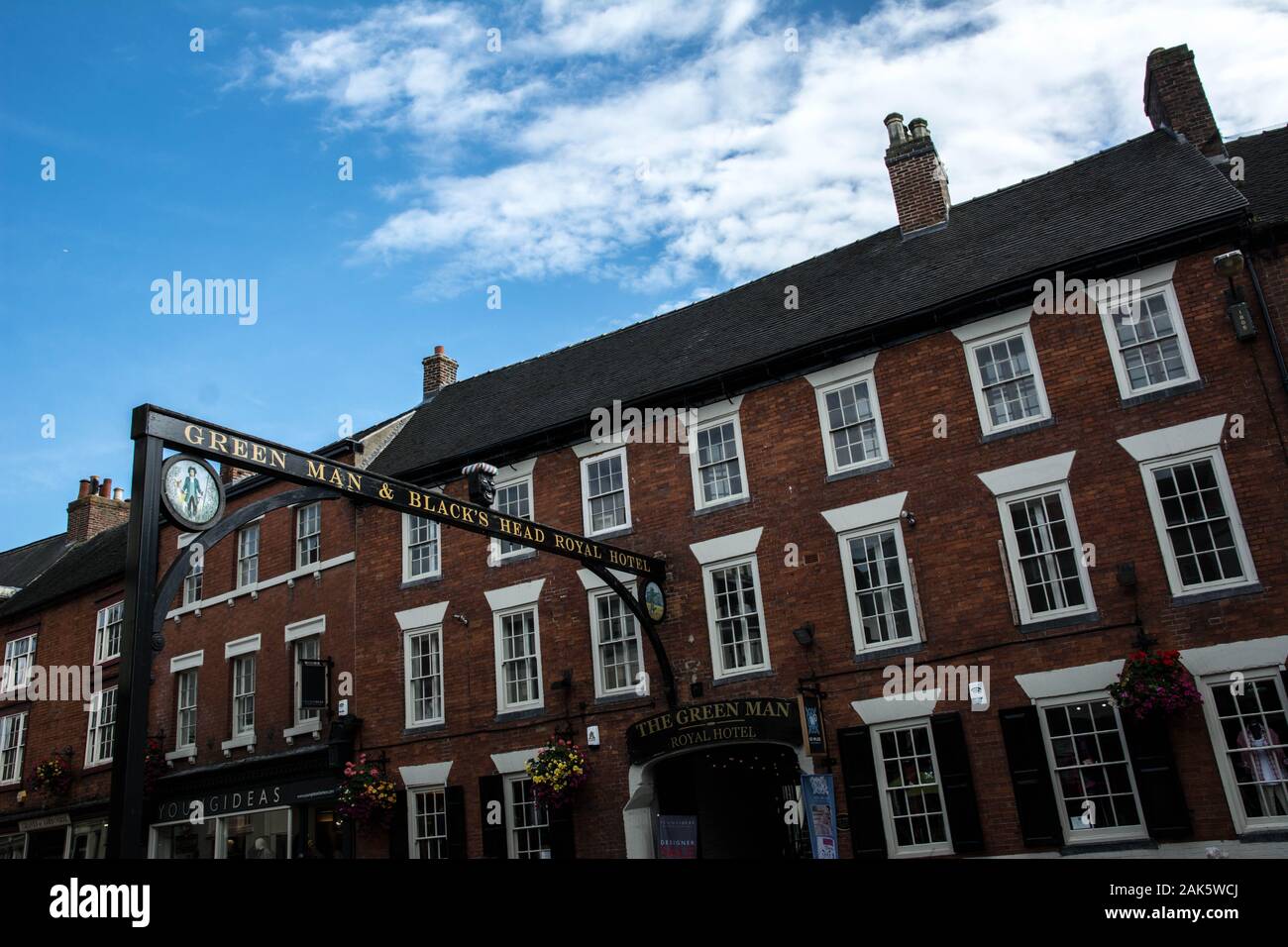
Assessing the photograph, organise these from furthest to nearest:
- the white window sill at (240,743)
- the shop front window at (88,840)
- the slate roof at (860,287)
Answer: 1. the shop front window at (88,840)
2. the white window sill at (240,743)
3. the slate roof at (860,287)

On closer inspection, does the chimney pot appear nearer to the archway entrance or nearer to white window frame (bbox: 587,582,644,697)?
white window frame (bbox: 587,582,644,697)

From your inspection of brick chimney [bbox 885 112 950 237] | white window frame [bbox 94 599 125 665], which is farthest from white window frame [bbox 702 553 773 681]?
white window frame [bbox 94 599 125 665]

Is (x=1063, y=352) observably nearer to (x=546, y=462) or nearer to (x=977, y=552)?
(x=977, y=552)

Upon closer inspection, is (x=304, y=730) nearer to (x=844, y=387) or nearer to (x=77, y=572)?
(x=77, y=572)

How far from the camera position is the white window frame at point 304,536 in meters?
21.8

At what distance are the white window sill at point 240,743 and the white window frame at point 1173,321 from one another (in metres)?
18.5

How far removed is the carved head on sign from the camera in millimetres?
12898

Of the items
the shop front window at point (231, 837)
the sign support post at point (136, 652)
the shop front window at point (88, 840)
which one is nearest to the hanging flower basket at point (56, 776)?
the shop front window at point (88, 840)

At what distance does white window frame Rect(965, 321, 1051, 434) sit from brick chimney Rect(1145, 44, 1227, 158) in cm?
552

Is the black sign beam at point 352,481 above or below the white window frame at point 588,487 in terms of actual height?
below

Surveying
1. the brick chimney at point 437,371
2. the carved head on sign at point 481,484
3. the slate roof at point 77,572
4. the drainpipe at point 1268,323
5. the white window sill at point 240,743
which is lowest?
the white window sill at point 240,743

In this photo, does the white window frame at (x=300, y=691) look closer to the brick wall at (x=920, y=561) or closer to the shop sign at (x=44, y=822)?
the brick wall at (x=920, y=561)
